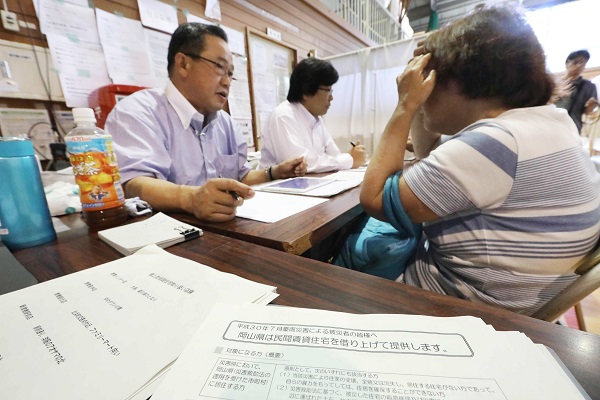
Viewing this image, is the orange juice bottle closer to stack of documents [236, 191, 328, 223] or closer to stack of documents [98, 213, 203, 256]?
stack of documents [98, 213, 203, 256]

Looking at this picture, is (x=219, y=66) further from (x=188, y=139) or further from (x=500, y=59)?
(x=500, y=59)

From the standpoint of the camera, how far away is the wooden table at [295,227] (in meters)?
0.54

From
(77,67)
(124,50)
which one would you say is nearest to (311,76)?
(124,50)

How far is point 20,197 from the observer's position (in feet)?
1.68

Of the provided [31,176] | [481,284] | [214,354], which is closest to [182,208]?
[31,176]

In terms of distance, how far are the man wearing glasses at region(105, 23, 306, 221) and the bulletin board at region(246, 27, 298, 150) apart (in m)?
1.33

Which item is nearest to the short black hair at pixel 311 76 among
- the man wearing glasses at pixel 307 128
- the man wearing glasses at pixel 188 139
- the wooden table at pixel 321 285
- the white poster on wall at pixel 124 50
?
the man wearing glasses at pixel 307 128

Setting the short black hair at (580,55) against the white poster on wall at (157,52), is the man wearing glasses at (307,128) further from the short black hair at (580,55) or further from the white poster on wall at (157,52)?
the short black hair at (580,55)

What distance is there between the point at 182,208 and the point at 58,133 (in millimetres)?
1229

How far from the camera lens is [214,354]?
9.8 inches

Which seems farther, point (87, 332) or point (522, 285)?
point (522, 285)

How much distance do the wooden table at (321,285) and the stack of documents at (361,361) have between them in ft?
0.09

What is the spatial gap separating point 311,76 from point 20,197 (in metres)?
1.74

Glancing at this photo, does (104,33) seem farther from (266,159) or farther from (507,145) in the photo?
(507,145)
